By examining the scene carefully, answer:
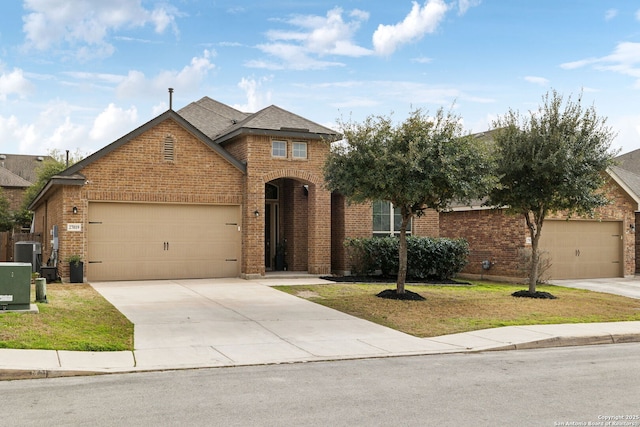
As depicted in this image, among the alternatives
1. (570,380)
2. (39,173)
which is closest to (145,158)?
(570,380)

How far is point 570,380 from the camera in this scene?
8.49 metres

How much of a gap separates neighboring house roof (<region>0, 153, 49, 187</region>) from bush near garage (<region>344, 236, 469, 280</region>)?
48.7 meters

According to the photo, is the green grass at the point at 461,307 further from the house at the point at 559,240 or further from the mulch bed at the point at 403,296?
the house at the point at 559,240

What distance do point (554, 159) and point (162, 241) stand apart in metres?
11.4

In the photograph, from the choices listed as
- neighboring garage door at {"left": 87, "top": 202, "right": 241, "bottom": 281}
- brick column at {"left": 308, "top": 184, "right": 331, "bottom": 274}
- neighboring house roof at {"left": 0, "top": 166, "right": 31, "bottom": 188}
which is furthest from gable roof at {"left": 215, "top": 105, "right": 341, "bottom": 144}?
neighboring house roof at {"left": 0, "top": 166, "right": 31, "bottom": 188}

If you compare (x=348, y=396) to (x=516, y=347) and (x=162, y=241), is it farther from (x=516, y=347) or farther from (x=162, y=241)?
(x=162, y=241)

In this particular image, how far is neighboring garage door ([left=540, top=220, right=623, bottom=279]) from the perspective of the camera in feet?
77.7

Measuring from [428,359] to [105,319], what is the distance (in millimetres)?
6137

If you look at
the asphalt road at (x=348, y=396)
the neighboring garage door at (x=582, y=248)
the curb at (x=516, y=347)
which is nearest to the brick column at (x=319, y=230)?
the neighboring garage door at (x=582, y=248)

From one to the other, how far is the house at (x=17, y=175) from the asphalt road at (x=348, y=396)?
159 feet

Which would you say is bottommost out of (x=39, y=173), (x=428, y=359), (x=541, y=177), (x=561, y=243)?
(x=428, y=359)

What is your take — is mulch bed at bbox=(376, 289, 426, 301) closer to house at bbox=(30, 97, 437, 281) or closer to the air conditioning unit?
house at bbox=(30, 97, 437, 281)

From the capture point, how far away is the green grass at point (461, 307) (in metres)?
13.6

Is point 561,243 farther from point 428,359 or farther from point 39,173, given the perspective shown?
point 39,173
